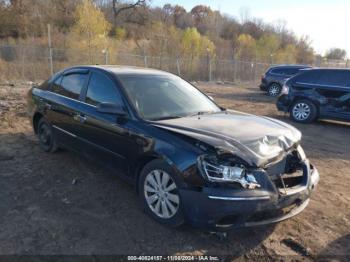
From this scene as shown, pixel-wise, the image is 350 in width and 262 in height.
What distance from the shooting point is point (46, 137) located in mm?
5797

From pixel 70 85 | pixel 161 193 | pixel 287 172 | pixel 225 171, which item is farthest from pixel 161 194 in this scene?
pixel 70 85

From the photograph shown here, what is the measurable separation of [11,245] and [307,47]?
223 feet

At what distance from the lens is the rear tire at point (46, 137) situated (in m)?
5.62

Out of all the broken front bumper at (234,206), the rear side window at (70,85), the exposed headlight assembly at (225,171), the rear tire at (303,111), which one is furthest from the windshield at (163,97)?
the rear tire at (303,111)

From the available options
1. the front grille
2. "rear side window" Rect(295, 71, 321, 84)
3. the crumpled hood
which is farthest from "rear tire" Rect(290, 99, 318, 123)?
the front grille

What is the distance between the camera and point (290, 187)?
A: 3.44m

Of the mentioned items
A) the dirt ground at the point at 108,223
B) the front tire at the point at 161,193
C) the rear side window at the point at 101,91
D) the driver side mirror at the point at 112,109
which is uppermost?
the rear side window at the point at 101,91

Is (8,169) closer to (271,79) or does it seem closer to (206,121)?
(206,121)

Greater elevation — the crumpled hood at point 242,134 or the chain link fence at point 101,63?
the chain link fence at point 101,63

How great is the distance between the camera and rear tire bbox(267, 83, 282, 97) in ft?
56.5

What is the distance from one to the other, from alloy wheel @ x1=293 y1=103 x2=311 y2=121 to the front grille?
6.67 metres

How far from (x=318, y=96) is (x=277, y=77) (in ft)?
25.4

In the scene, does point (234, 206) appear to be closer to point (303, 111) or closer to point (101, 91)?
point (101, 91)

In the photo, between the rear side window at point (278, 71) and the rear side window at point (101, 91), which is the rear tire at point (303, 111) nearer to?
the rear side window at point (101, 91)
